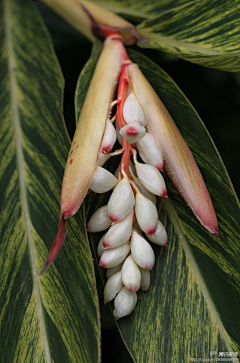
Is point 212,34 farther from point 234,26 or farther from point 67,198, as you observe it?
point 67,198

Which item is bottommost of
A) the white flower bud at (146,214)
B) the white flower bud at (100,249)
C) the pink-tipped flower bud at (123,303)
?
the pink-tipped flower bud at (123,303)

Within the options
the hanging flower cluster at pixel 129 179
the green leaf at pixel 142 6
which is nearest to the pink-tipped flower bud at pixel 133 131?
the hanging flower cluster at pixel 129 179

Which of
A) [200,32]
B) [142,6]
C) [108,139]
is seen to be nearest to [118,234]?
[108,139]

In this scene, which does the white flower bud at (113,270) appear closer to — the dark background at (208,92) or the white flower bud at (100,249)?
the white flower bud at (100,249)

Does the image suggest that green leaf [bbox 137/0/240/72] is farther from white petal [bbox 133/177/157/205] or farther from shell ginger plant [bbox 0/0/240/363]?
white petal [bbox 133/177/157/205]

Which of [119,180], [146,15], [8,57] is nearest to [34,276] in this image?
[119,180]

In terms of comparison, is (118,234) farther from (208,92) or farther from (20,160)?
(208,92)
